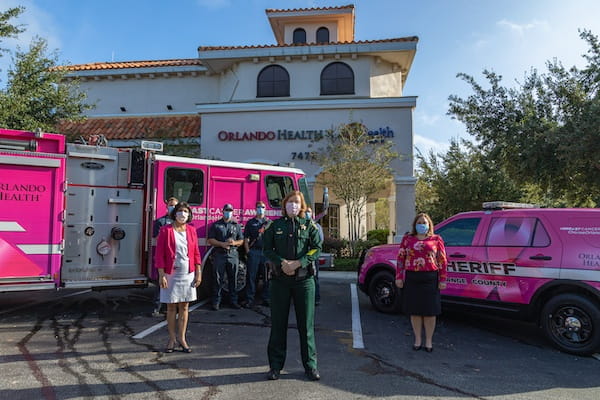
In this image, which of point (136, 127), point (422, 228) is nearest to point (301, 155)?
point (136, 127)

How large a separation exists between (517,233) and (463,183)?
42.7ft

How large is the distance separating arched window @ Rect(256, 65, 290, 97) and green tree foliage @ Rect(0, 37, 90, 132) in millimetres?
7038

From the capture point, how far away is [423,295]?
532cm

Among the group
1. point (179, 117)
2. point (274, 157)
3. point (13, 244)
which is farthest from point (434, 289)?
point (179, 117)

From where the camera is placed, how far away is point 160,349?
5234 mm

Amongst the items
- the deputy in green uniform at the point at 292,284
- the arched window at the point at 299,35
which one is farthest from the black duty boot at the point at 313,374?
the arched window at the point at 299,35

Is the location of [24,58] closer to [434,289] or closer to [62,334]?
[62,334]

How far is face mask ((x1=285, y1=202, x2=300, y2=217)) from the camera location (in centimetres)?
434

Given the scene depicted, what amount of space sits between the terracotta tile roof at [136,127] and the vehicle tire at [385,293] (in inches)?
461

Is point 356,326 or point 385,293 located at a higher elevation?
point 385,293

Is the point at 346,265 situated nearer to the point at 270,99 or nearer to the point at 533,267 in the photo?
the point at 270,99

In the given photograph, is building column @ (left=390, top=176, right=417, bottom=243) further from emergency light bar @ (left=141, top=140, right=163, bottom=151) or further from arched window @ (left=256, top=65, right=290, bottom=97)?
emergency light bar @ (left=141, top=140, right=163, bottom=151)

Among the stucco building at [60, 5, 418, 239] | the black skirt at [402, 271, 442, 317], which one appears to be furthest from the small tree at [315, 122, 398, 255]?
the black skirt at [402, 271, 442, 317]

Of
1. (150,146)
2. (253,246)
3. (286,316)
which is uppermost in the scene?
(150,146)
